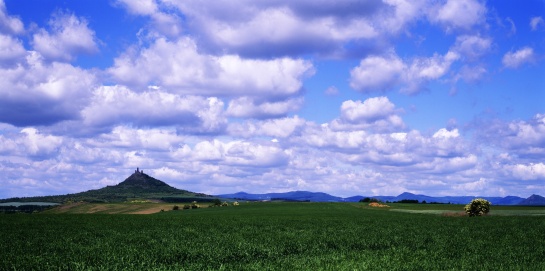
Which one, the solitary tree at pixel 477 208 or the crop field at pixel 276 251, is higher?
the solitary tree at pixel 477 208

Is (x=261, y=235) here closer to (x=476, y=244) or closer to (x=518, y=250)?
(x=476, y=244)

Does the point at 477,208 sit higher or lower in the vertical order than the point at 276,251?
higher

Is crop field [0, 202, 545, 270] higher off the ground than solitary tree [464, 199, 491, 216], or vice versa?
solitary tree [464, 199, 491, 216]

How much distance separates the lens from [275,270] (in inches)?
792

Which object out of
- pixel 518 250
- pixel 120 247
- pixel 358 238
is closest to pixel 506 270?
pixel 518 250

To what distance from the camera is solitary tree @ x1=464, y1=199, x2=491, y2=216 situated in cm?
7244

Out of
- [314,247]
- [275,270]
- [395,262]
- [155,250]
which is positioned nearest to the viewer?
[275,270]

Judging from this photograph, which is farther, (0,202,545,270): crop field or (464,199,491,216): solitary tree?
(464,199,491,216): solitary tree

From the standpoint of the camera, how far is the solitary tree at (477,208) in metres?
72.4

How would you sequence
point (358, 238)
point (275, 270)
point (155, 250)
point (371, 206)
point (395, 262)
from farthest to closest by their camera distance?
point (371, 206), point (358, 238), point (155, 250), point (395, 262), point (275, 270)

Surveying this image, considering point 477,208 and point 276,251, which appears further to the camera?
point 477,208

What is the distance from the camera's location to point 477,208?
238 ft

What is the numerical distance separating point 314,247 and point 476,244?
1069 centimetres

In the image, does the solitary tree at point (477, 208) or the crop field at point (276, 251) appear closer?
the crop field at point (276, 251)
